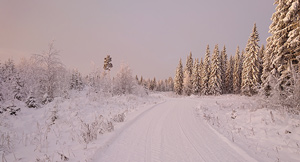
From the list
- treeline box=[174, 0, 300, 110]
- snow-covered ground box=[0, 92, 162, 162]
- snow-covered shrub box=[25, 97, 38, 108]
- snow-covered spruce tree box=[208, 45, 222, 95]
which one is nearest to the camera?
snow-covered ground box=[0, 92, 162, 162]

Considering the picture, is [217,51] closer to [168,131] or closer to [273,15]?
[273,15]

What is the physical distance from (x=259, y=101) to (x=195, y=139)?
620 cm

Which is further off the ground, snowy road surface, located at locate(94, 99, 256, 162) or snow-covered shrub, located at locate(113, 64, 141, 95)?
snow-covered shrub, located at locate(113, 64, 141, 95)

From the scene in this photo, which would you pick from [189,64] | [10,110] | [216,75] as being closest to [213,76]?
[216,75]

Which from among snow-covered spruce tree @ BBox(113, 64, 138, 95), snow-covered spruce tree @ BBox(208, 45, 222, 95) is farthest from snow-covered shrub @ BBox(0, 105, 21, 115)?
snow-covered spruce tree @ BBox(208, 45, 222, 95)

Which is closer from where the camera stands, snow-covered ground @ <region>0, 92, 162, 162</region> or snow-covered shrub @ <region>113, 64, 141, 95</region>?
snow-covered ground @ <region>0, 92, 162, 162</region>

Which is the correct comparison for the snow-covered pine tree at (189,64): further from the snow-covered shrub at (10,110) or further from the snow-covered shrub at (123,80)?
the snow-covered shrub at (10,110)

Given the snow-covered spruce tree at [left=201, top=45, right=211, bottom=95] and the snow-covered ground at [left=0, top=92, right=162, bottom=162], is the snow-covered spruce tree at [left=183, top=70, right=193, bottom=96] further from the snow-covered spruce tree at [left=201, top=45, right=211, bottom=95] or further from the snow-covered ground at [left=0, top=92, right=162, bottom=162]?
the snow-covered ground at [left=0, top=92, right=162, bottom=162]

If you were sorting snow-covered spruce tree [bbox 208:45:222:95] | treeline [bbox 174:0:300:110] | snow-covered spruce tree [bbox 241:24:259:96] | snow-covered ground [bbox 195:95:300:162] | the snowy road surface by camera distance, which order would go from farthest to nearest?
snow-covered spruce tree [bbox 208:45:222:95], snow-covered spruce tree [bbox 241:24:259:96], treeline [bbox 174:0:300:110], snow-covered ground [bbox 195:95:300:162], the snowy road surface

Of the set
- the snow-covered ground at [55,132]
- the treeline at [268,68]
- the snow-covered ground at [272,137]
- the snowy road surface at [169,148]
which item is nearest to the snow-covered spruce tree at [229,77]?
the treeline at [268,68]

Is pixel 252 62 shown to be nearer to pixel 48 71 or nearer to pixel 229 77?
pixel 229 77

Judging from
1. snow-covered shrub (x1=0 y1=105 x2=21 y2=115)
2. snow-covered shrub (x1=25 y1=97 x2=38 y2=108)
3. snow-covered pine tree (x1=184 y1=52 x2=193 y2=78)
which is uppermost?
snow-covered pine tree (x1=184 y1=52 x2=193 y2=78)

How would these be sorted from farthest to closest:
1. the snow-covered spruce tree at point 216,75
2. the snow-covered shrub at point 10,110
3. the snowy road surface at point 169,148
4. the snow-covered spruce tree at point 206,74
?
the snow-covered spruce tree at point 206,74 → the snow-covered spruce tree at point 216,75 → the snow-covered shrub at point 10,110 → the snowy road surface at point 169,148

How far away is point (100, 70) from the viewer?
33062 millimetres
